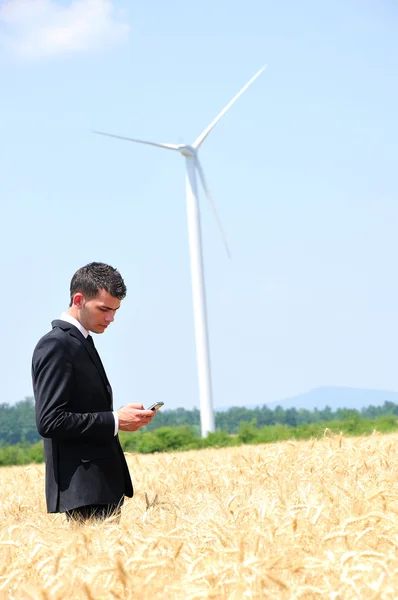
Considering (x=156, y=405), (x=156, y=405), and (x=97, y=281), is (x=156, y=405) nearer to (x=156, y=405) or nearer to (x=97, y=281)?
(x=156, y=405)

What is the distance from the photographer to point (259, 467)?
11.3 meters

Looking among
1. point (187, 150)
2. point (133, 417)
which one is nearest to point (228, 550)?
point (133, 417)

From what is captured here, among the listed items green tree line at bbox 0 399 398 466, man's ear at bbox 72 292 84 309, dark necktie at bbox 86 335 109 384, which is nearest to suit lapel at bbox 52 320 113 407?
dark necktie at bbox 86 335 109 384

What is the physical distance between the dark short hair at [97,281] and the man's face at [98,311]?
39 mm

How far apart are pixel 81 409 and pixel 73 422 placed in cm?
29

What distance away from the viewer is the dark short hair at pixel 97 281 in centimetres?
760

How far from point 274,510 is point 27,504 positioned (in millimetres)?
4920

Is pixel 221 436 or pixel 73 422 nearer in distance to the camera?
pixel 73 422

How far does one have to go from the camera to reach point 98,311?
771cm

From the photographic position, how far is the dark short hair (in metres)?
7.60

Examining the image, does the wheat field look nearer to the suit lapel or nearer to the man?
the man

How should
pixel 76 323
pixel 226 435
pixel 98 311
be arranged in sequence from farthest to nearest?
1. pixel 226 435
2. pixel 76 323
3. pixel 98 311

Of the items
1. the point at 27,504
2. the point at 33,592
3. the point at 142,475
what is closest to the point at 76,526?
the point at 33,592

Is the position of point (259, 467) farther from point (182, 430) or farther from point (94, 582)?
point (182, 430)
